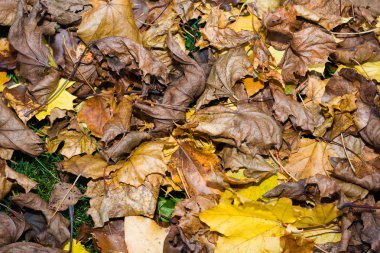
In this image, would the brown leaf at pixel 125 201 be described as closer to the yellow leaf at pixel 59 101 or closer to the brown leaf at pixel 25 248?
the brown leaf at pixel 25 248

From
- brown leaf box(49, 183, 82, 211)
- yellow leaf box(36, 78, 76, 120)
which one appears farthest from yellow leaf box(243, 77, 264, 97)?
brown leaf box(49, 183, 82, 211)

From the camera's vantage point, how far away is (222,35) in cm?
273

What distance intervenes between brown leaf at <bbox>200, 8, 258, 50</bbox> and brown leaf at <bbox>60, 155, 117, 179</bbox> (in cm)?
81

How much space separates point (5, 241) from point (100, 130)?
0.67 m

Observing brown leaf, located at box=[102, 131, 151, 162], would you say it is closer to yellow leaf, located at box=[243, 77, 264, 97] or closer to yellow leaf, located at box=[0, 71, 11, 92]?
yellow leaf, located at box=[243, 77, 264, 97]

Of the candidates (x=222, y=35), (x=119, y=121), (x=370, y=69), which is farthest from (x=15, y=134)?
(x=370, y=69)

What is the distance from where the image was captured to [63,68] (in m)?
2.72

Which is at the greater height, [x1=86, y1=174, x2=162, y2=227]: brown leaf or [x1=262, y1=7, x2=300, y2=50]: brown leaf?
[x1=262, y1=7, x2=300, y2=50]: brown leaf

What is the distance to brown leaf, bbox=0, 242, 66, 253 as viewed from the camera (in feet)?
7.85

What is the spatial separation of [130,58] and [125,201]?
2.29 ft

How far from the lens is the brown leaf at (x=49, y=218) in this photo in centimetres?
251

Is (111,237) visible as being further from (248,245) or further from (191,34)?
(191,34)

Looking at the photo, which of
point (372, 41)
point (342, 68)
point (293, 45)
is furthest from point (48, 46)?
point (372, 41)

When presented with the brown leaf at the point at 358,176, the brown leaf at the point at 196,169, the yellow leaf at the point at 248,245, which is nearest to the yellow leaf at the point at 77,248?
→ the brown leaf at the point at 196,169
